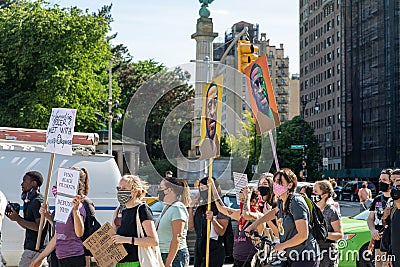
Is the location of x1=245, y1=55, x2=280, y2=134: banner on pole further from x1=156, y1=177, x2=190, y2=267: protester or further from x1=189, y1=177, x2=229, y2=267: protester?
x1=156, y1=177, x2=190, y2=267: protester

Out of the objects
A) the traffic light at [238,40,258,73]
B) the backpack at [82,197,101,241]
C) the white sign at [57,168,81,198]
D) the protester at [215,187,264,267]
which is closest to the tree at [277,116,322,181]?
the traffic light at [238,40,258,73]

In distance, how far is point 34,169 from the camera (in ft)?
38.5

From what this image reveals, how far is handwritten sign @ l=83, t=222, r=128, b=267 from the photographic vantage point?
6934 mm

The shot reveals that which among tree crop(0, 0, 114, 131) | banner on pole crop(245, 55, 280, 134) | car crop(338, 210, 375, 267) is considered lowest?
car crop(338, 210, 375, 267)

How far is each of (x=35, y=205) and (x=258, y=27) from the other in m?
157

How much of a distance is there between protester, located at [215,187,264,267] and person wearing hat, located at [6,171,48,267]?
232 cm

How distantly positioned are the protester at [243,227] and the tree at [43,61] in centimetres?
2721

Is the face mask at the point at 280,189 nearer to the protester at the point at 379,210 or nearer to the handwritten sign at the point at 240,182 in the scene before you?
the handwritten sign at the point at 240,182

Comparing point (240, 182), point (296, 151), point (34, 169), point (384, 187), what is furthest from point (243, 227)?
point (296, 151)

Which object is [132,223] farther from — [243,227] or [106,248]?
[243,227]

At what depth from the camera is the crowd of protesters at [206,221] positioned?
→ 6992mm

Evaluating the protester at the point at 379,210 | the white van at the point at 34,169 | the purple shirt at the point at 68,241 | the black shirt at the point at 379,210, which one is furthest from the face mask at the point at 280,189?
the white van at the point at 34,169

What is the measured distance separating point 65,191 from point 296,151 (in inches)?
3122

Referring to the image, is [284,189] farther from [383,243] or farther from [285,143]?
[285,143]
